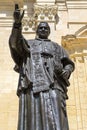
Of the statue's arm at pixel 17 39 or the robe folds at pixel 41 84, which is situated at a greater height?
the statue's arm at pixel 17 39

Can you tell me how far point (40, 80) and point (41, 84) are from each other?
59 millimetres

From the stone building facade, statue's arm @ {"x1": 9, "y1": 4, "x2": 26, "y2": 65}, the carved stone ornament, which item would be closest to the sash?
statue's arm @ {"x1": 9, "y1": 4, "x2": 26, "y2": 65}

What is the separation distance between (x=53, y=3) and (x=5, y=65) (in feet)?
7.98

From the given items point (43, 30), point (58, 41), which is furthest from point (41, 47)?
point (58, 41)

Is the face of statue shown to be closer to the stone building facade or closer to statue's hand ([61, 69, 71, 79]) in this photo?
statue's hand ([61, 69, 71, 79])

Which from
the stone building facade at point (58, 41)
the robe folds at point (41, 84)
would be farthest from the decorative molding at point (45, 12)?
the robe folds at point (41, 84)

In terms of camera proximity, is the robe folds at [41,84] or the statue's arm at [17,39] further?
the statue's arm at [17,39]

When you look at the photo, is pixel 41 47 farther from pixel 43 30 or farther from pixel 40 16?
pixel 40 16

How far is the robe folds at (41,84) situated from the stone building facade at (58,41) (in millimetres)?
4473

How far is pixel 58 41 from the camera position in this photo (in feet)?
35.7

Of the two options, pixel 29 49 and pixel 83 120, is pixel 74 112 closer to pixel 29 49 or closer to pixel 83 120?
pixel 83 120

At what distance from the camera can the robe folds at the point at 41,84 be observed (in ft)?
14.4

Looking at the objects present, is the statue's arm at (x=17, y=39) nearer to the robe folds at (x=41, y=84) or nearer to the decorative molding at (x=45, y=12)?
the robe folds at (x=41, y=84)

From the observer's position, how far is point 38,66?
4742 mm
